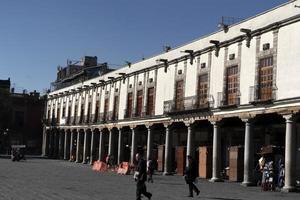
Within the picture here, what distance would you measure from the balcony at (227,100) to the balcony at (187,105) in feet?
3.80

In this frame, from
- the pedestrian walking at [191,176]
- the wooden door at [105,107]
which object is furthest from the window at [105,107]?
the pedestrian walking at [191,176]

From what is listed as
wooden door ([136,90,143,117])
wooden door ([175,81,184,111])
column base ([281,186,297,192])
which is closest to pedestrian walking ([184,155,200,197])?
column base ([281,186,297,192])

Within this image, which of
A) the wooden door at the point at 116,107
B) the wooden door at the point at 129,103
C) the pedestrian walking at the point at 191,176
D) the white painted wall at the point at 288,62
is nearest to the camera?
the pedestrian walking at the point at 191,176

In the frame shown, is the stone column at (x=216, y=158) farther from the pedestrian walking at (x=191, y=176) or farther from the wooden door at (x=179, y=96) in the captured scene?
the pedestrian walking at (x=191, y=176)

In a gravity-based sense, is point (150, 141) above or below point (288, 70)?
below

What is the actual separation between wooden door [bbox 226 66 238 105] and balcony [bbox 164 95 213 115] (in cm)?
211

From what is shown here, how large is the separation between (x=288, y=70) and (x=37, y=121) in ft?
238

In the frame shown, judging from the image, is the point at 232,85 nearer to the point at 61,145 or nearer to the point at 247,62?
the point at 247,62

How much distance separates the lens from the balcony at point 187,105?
129 feet

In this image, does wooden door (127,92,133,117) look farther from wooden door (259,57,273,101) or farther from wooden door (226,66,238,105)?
wooden door (259,57,273,101)

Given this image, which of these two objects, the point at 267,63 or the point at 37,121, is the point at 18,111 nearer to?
the point at 37,121

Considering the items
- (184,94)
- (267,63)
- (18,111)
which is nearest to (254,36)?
(267,63)

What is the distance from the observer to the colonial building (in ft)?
102

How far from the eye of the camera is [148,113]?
49.8 meters
